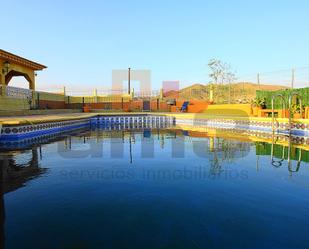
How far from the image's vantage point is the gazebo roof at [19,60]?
1421 cm

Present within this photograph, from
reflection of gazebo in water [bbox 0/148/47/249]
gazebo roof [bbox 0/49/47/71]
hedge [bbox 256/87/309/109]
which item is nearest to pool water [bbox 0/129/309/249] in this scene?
reflection of gazebo in water [bbox 0/148/47/249]

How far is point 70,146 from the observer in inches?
303

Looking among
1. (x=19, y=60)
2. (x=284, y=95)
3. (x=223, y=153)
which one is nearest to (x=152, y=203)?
(x=223, y=153)

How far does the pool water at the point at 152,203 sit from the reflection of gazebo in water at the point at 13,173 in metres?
0.02

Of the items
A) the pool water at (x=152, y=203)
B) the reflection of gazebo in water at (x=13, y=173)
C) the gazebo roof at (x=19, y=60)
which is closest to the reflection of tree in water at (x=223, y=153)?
the pool water at (x=152, y=203)

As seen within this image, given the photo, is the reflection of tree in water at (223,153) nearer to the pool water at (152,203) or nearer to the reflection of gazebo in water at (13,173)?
the pool water at (152,203)

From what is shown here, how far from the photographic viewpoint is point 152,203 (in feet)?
10.4

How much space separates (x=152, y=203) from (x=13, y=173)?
3.04 metres

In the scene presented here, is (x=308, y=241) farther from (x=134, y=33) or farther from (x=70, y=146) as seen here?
(x=134, y=33)

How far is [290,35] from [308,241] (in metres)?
20.4

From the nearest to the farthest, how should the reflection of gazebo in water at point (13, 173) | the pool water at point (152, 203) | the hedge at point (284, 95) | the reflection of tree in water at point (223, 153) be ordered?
1. the pool water at point (152, 203)
2. the reflection of gazebo in water at point (13, 173)
3. the reflection of tree in water at point (223, 153)
4. the hedge at point (284, 95)

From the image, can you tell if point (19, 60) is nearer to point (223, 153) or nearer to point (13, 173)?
point (13, 173)

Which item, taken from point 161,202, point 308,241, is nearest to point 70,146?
point 161,202

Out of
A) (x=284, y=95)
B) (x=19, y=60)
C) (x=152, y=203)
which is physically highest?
(x=19, y=60)
